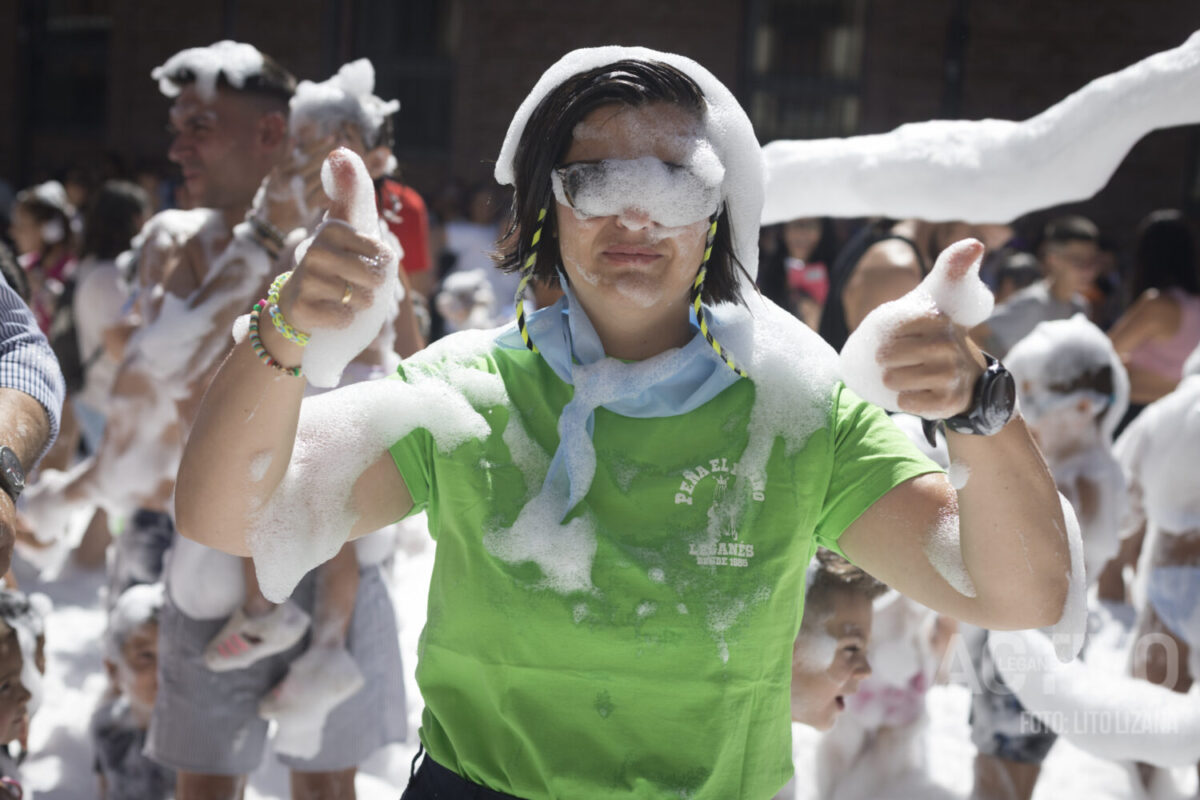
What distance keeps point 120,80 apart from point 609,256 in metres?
12.7

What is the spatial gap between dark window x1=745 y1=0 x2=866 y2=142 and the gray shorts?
10.0 metres

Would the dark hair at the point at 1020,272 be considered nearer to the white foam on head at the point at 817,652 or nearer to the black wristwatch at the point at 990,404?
the white foam on head at the point at 817,652

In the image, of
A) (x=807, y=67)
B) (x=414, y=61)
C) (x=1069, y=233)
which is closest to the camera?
(x=1069, y=233)

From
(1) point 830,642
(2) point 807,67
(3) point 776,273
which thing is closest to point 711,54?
(2) point 807,67

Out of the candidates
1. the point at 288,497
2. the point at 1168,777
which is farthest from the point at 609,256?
the point at 1168,777

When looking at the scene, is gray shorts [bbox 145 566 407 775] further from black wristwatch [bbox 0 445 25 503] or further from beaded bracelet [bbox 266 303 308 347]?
beaded bracelet [bbox 266 303 308 347]

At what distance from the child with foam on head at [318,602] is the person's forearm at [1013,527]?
1.53 meters

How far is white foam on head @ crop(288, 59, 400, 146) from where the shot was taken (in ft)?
8.90

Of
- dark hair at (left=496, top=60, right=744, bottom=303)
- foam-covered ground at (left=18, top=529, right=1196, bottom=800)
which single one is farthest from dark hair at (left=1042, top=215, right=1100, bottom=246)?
dark hair at (left=496, top=60, right=744, bottom=303)

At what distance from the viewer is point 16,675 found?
2.18m

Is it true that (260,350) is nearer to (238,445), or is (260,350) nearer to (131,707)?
(238,445)

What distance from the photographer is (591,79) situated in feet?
4.95

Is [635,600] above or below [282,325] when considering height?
below

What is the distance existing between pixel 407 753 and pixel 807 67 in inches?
392
